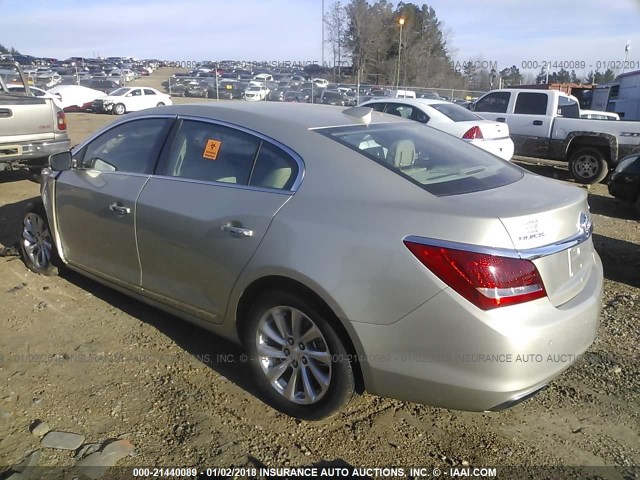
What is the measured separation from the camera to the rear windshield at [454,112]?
9969 mm

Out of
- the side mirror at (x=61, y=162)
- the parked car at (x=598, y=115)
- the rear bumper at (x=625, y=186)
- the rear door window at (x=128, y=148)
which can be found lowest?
the rear bumper at (x=625, y=186)

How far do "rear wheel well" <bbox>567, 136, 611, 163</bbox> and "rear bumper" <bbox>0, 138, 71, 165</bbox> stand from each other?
938cm

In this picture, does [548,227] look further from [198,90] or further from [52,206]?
[198,90]

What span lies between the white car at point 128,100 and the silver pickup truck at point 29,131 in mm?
19324

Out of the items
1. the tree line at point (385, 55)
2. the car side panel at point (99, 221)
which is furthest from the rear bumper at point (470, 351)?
the tree line at point (385, 55)

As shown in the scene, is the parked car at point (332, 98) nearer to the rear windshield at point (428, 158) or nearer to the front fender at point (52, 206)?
the front fender at point (52, 206)

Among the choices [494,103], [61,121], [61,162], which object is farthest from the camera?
[494,103]

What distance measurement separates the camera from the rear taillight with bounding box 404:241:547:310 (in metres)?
2.27

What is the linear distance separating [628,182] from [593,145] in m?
3.40

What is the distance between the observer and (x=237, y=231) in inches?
116

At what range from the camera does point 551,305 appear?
2.43 metres

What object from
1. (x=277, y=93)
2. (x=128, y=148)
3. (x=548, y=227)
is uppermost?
(x=128, y=148)

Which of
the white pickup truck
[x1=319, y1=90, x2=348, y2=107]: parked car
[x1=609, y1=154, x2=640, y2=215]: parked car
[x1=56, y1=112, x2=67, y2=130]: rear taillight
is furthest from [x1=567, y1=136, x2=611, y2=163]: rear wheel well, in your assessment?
[x1=319, y1=90, x2=348, y2=107]: parked car

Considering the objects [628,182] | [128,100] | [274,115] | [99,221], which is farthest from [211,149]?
[128,100]
